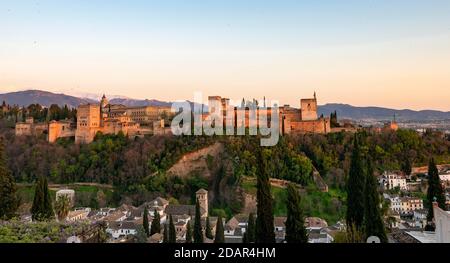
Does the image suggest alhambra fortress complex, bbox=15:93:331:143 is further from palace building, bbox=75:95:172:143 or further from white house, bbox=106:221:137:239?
white house, bbox=106:221:137:239

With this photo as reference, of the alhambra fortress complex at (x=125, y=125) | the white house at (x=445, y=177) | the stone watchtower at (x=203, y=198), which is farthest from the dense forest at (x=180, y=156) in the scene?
A: the white house at (x=445, y=177)

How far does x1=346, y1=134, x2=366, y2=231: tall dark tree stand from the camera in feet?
39.1

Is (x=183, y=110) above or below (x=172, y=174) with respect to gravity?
above

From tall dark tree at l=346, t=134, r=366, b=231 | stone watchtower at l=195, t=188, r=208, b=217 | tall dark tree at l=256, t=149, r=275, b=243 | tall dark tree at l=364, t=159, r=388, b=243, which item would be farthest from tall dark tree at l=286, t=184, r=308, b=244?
stone watchtower at l=195, t=188, r=208, b=217

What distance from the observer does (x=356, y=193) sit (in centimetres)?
1229

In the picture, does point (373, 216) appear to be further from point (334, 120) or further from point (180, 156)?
point (334, 120)

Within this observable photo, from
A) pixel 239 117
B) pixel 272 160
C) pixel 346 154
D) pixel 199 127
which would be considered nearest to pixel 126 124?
pixel 199 127

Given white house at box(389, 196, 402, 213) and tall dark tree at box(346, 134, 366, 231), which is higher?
tall dark tree at box(346, 134, 366, 231)

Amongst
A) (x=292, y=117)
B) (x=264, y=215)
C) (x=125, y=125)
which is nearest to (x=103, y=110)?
(x=125, y=125)

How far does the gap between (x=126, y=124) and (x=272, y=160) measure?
14.1 m

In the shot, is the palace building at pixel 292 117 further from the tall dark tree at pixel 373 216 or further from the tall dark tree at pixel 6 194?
the tall dark tree at pixel 6 194
